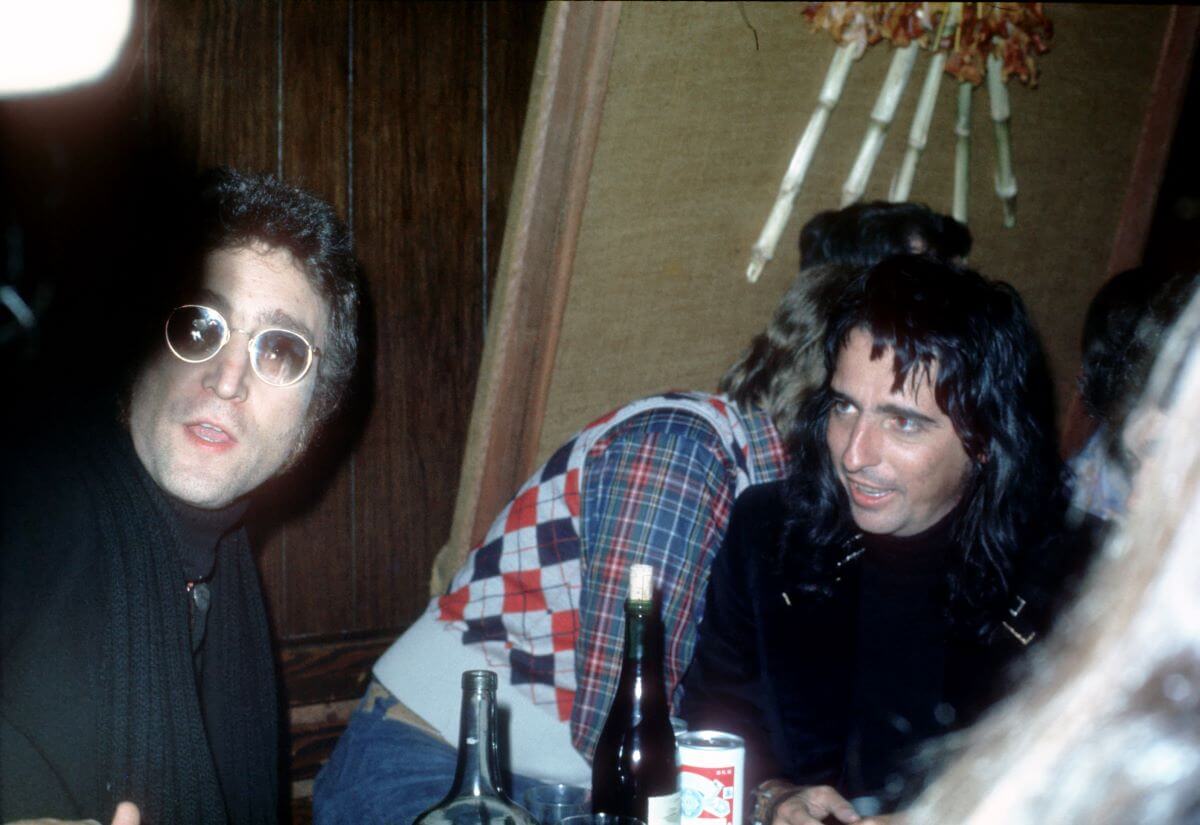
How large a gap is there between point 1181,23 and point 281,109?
2403 millimetres

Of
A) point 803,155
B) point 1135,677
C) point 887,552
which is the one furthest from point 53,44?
point 803,155

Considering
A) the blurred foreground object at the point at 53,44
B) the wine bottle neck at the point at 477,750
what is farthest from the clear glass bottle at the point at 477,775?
the blurred foreground object at the point at 53,44

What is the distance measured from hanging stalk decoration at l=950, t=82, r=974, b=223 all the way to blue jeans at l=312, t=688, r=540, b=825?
1.81 meters

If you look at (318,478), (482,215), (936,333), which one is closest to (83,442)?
(318,478)

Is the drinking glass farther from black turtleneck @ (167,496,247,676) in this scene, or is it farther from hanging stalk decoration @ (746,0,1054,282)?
hanging stalk decoration @ (746,0,1054,282)

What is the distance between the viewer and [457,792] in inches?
36.6

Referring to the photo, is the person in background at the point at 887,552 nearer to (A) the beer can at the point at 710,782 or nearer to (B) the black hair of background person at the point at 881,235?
(B) the black hair of background person at the point at 881,235

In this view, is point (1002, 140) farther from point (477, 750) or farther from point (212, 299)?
point (477, 750)

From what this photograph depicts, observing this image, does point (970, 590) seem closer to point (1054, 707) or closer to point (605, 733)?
point (605, 733)

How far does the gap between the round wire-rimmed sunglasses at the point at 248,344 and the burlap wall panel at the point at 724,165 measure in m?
0.95

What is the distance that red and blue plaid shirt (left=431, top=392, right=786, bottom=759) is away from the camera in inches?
58.5

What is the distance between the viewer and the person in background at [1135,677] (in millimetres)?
192

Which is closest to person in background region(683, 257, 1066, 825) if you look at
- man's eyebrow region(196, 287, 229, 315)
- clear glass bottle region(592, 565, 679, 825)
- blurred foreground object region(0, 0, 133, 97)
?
clear glass bottle region(592, 565, 679, 825)

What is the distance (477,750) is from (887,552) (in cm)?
89
